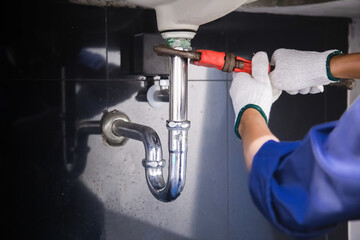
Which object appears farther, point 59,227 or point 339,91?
point 339,91

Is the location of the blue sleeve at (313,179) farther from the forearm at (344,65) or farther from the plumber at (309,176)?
the forearm at (344,65)

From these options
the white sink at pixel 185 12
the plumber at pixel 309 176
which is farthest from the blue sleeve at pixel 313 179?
the white sink at pixel 185 12

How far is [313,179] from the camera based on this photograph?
45 centimetres

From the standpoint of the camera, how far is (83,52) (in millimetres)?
1029

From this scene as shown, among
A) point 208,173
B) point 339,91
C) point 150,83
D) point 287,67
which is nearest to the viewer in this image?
point 287,67

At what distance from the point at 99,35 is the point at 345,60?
0.56 m

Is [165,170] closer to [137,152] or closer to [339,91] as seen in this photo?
[137,152]

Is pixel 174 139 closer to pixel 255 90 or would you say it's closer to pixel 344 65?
pixel 255 90

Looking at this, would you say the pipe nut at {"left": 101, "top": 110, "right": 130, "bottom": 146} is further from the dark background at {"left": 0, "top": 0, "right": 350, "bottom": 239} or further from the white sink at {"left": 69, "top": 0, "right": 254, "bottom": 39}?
the white sink at {"left": 69, "top": 0, "right": 254, "bottom": 39}

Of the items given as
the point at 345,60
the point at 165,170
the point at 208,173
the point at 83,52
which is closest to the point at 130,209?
the point at 165,170

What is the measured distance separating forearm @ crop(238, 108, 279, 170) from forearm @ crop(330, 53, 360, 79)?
0.70ft

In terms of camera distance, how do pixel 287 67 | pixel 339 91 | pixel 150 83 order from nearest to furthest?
1. pixel 287 67
2. pixel 150 83
3. pixel 339 91

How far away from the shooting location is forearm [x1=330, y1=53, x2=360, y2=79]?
0.84m

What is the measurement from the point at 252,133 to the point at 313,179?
0.66ft
